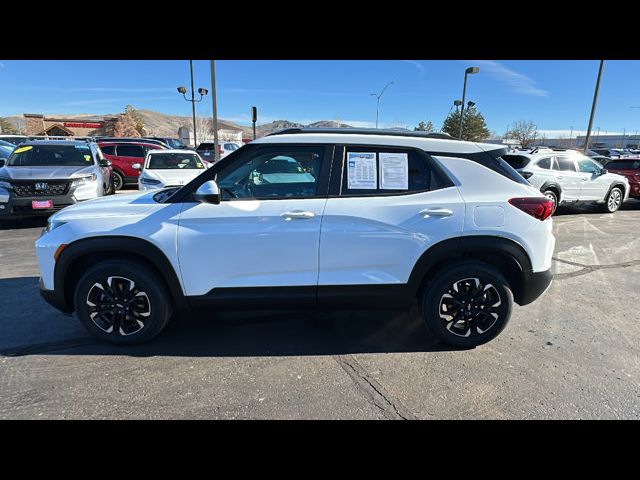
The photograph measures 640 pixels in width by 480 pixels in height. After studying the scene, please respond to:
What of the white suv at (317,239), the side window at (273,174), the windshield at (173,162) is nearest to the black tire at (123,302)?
the white suv at (317,239)

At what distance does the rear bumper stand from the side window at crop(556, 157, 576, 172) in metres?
8.00

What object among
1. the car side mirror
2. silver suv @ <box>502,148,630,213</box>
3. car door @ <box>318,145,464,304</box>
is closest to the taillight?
car door @ <box>318,145,464,304</box>

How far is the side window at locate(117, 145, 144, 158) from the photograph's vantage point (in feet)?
40.8

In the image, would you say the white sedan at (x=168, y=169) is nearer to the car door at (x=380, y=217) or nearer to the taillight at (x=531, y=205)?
the car door at (x=380, y=217)

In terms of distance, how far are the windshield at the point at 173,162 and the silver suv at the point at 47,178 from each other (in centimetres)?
111

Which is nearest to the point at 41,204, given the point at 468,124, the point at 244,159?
the point at 244,159

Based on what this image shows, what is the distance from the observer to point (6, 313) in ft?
12.0

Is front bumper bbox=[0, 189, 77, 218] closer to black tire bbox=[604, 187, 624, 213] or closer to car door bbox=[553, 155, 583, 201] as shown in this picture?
car door bbox=[553, 155, 583, 201]

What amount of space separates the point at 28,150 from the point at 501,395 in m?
10.1

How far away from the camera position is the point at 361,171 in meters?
2.91
